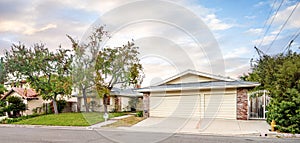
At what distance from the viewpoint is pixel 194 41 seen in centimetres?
1318

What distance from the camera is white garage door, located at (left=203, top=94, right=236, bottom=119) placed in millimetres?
18156

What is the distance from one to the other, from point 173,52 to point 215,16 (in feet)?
10.9

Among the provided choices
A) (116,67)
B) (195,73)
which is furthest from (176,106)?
(116,67)

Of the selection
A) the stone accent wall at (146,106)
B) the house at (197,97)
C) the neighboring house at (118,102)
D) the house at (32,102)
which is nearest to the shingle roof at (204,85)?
the house at (197,97)

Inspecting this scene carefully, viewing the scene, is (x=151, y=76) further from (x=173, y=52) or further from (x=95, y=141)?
(x=95, y=141)

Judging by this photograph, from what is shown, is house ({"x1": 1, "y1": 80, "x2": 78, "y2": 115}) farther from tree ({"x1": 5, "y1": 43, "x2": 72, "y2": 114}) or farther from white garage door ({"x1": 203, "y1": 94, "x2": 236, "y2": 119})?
white garage door ({"x1": 203, "y1": 94, "x2": 236, "y2": 119})

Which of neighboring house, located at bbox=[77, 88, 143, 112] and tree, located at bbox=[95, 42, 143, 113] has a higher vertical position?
tree, located at bbox=[95, 42, 143, 113]

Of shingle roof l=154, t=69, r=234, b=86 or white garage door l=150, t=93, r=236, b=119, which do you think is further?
shingle roof l=154, t=69, r=234, b=86

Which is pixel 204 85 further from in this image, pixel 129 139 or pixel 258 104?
pixel 129 139

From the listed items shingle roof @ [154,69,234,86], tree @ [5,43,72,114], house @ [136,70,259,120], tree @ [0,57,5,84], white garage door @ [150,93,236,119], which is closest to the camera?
house @ [136,70,259,120]

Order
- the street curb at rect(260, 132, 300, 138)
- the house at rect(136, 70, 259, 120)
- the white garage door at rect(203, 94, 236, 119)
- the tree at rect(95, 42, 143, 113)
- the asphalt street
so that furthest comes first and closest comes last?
1. the tree at rect(95, 42, 143, 113)
2. the white garage door at rect(203, 94, 236, 119)
3. the house at rect(136, 70, 259, 120)
4. the street curb at rect(260, 132, 300, 138)
5. the asphalt street

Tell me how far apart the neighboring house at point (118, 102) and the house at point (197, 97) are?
10.3m

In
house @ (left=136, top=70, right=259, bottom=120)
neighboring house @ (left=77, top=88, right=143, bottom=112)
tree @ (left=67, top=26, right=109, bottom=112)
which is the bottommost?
neighboring house @ (left=77, top=88, right=143, bottom=112)

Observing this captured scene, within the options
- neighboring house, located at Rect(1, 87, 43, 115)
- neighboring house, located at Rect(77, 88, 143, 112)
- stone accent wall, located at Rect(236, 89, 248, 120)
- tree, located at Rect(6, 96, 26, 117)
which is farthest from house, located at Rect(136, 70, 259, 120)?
neighboring house, located at Rect(1, 87, 43, 115)
